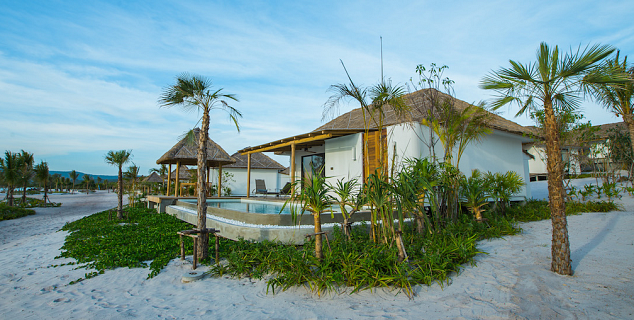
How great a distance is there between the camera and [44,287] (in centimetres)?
443

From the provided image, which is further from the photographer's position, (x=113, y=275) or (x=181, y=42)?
(x=181, y=42)

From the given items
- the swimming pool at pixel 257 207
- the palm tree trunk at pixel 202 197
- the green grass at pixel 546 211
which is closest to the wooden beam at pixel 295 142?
the swimming pool at pixel 257 207

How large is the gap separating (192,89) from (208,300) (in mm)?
3612

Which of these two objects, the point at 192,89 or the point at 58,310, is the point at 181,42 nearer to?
→ the point at 192,89

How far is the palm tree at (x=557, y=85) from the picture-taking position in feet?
12.8

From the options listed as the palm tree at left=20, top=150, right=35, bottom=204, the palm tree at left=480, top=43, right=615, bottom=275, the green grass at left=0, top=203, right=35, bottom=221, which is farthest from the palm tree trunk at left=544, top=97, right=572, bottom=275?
the palm tree at left=20, top=150, right=35, bottom=204

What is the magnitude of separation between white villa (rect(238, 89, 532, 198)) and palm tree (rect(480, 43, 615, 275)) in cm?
405

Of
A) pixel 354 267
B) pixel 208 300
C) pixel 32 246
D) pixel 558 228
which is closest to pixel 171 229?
pixel 32 246

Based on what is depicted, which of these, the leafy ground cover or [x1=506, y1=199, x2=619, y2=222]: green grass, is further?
[x1=506, y1=199, x2=619, y2=222]: green grass

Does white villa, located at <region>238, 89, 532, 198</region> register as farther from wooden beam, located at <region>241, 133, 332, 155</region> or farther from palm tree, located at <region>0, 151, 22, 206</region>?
palm tree, located at <region>0, 151, 22, 206</region>

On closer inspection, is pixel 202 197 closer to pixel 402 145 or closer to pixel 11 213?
pixel 402 145

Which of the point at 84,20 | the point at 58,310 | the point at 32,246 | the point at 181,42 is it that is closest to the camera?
the point at 58,310

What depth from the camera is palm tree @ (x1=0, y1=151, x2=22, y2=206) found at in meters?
19.7

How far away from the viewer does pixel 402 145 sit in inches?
356
